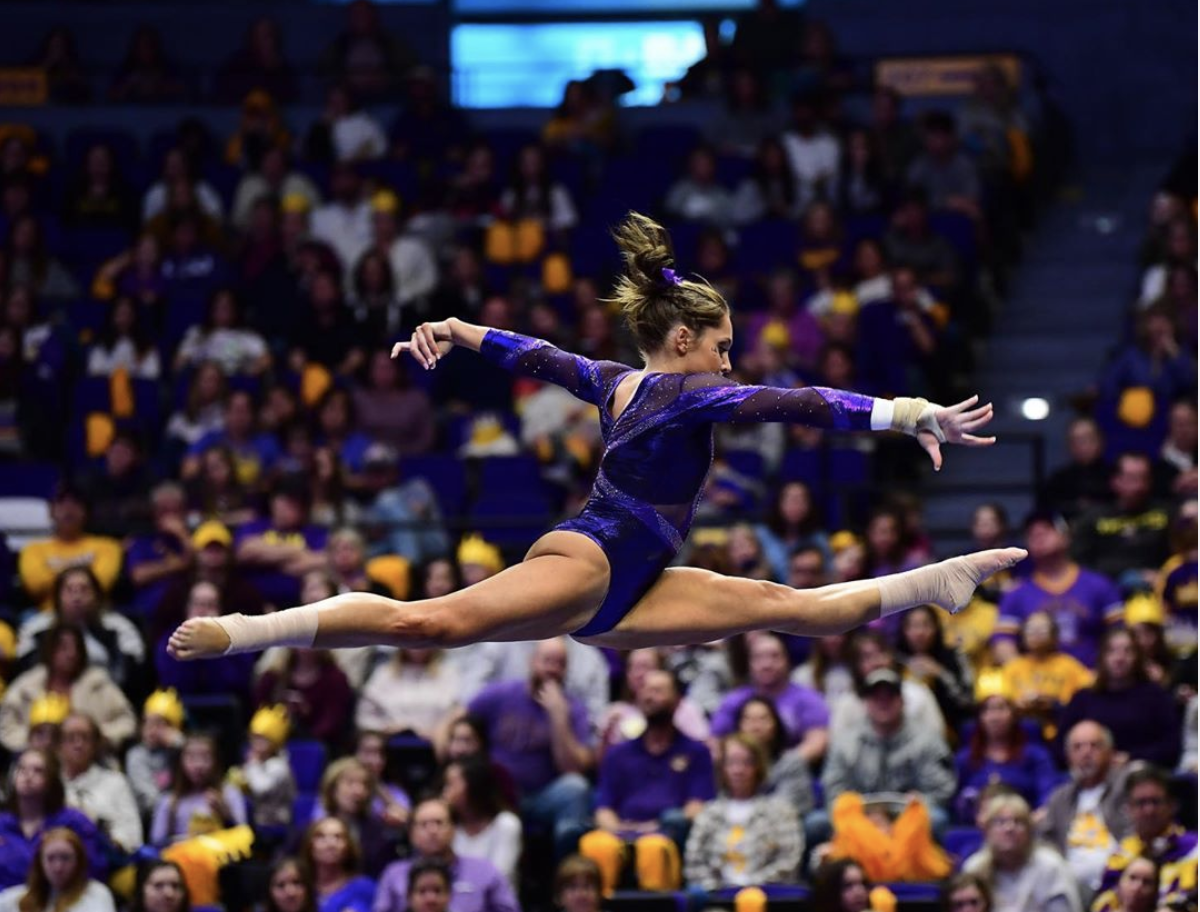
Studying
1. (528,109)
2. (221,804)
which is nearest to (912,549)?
(221,804)

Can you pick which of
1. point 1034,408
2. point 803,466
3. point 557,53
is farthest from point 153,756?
point 557,53

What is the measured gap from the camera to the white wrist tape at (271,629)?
5148mm

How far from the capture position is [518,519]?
1045 cm

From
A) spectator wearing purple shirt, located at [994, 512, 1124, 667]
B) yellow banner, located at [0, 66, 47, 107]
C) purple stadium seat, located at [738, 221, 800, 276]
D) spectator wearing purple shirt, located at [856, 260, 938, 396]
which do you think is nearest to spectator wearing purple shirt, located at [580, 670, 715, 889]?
spectator wearing purple shirt, located at [994, 512, 1124, 667]

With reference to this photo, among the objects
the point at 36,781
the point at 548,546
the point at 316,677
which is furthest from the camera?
the point at 316,677

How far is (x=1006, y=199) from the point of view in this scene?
14.2 m

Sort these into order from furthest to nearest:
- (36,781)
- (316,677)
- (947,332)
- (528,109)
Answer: (528,109)
(947,332)
(316,677)
(36,781)

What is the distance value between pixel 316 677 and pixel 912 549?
2.72 m

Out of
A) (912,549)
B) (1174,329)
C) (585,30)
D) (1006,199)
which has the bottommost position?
(912,549)

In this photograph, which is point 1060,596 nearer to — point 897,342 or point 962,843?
point 962,843

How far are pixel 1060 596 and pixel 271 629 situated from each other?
5170 millimetres

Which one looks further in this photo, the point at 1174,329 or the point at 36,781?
the point at 1174,329

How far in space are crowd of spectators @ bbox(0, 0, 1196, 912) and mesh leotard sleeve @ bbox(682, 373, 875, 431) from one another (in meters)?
3.14

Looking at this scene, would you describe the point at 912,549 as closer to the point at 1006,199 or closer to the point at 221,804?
the point at 221,804
